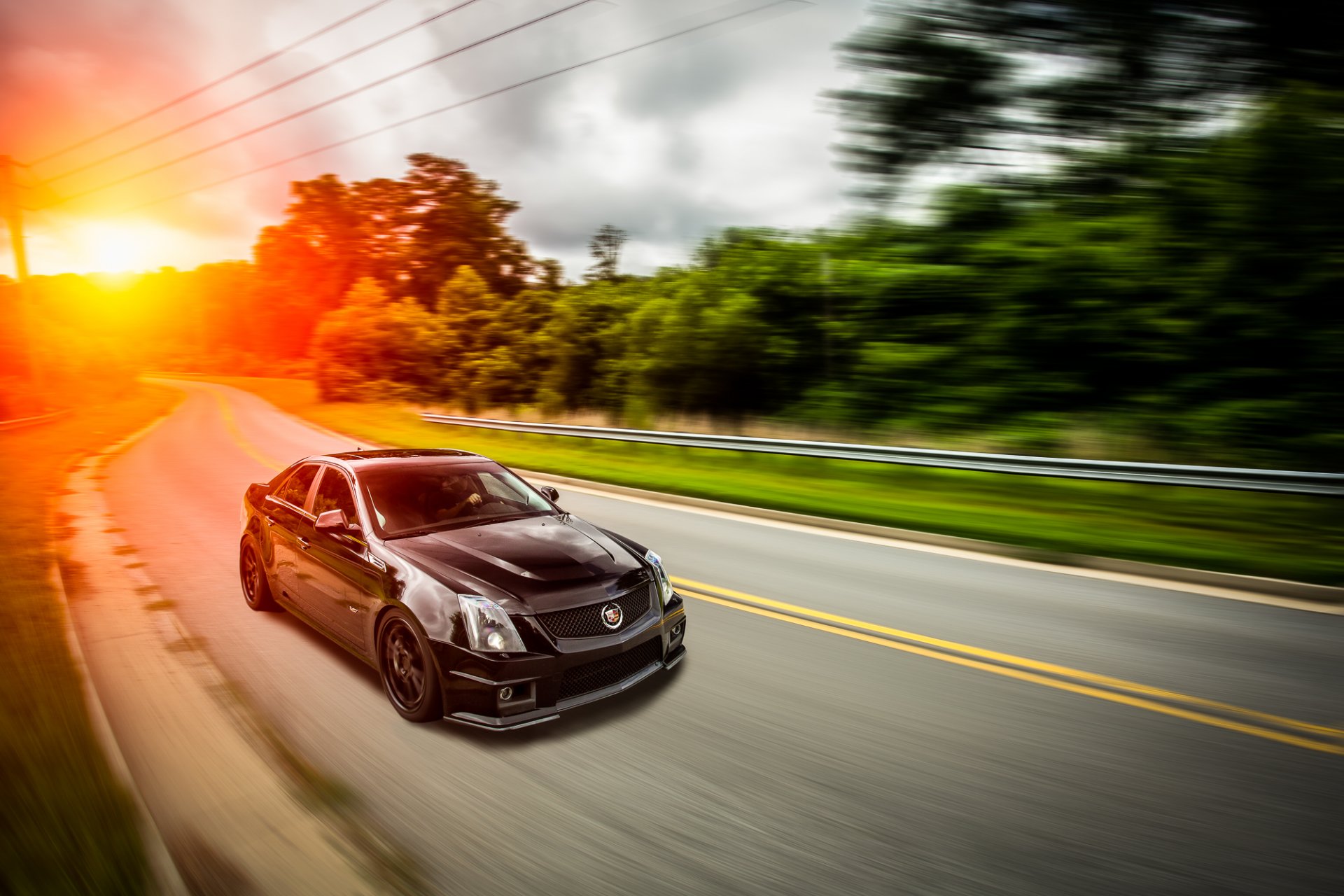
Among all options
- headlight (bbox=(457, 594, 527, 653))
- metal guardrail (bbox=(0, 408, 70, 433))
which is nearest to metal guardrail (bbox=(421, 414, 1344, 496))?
headlight (bbox=(457, 594, 527, 653))

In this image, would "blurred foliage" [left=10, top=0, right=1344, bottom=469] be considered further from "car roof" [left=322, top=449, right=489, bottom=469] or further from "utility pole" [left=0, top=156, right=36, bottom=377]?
"utility pole" [left=0, top=156, right=36, bottom=377]

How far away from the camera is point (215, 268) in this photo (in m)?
111

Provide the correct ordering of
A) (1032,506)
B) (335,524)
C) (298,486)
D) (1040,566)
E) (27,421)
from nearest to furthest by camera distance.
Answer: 1. (335,524)
2. (298,486)
3. (1040,566)
4. (1032,506)
5. (27,421)

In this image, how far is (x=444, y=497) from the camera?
5328 mm

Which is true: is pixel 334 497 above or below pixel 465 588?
above

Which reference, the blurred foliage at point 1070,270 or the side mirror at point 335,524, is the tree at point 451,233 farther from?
the side mirror at point 335,524

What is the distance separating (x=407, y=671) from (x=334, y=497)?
5.76 ft

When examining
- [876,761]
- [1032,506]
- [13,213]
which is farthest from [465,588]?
[13,213]

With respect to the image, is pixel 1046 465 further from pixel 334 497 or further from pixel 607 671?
pixel 334 497

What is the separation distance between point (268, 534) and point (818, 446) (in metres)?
9.23

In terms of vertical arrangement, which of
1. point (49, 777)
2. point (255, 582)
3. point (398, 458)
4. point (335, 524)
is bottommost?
point (255, 582)

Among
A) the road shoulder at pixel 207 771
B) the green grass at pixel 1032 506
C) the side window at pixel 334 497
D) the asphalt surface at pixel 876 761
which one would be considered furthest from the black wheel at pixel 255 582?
the green grass at pixel 1032 506

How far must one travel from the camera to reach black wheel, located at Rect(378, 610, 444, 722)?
391cm

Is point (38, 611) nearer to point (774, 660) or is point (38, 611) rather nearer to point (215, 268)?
point (774, 660)
